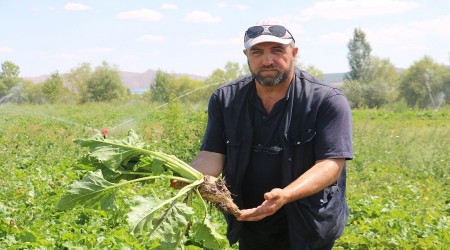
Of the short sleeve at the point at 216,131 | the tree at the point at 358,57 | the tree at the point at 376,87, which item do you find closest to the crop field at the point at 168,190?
the short sleeve at the point at 216,131

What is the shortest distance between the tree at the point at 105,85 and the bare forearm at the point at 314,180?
53.6m

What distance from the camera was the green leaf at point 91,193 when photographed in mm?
3027

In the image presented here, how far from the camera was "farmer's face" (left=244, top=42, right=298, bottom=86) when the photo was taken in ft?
10.5

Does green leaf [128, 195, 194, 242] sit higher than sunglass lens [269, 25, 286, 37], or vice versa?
sunglass lens [269, 25, 286, 37]

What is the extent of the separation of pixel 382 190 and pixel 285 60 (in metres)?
6.27

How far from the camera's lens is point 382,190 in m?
9.03

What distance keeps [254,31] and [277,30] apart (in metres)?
0.13

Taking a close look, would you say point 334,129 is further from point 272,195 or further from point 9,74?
point 9,74

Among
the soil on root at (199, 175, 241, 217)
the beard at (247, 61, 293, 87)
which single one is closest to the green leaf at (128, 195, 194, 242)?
the soil on root at (199, 175, 241, 217)

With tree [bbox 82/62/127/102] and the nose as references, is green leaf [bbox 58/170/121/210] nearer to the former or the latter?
the nose

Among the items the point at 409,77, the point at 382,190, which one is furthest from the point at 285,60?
the point at 409,77

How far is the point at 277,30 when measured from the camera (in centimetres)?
320

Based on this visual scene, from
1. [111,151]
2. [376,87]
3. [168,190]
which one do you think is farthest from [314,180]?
[376,87]

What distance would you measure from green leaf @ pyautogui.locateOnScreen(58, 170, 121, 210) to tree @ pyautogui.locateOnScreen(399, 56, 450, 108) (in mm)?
58413
